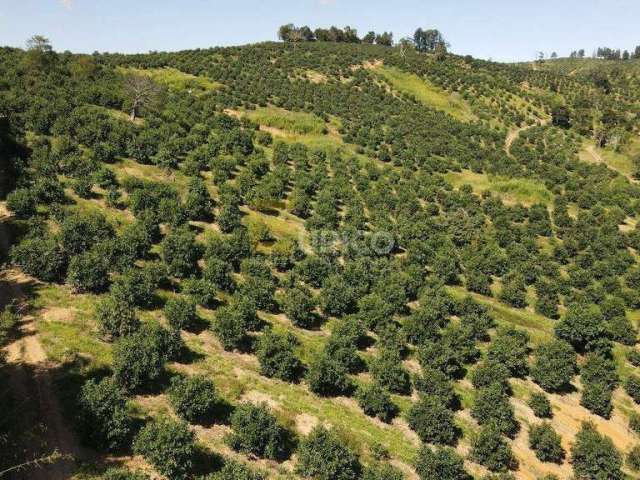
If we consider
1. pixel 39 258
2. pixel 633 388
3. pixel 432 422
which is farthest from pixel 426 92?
pixel 39 258

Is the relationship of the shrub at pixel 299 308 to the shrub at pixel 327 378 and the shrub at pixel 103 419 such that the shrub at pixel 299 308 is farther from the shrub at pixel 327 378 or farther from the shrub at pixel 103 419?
the shrub at pixel 103 419

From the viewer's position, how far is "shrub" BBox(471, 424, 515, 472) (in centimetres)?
3253

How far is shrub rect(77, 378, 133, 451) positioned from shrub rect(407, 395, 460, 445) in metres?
19.9

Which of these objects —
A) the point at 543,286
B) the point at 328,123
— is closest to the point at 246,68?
the point at 328,123

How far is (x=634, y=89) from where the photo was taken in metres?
156

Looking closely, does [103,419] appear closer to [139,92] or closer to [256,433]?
[256,433]

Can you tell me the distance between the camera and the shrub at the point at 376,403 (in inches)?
1356

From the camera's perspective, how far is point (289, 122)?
354ft

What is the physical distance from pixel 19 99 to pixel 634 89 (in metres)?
176

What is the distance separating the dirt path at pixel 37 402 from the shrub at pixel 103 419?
1185 millimetres

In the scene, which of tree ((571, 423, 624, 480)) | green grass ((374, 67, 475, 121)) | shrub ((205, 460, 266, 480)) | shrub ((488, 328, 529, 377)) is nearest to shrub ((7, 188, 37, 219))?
shrub ((205, 460, 266, 480))

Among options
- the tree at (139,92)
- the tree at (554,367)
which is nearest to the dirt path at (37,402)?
the tree at (554,367)

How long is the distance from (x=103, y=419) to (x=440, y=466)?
2044 centimetres
